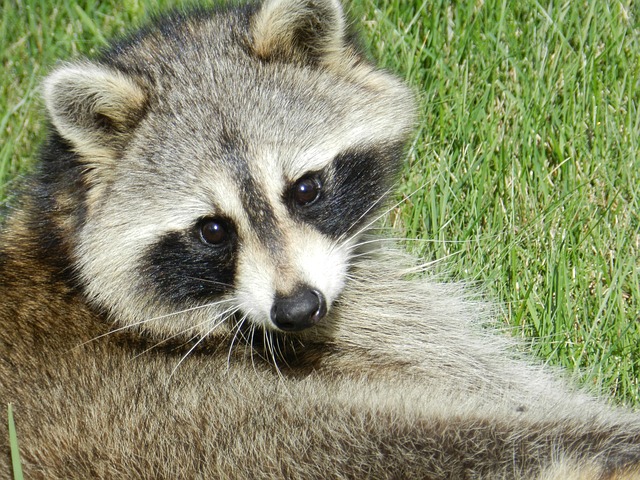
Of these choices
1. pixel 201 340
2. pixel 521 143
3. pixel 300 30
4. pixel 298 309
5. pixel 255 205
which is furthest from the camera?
pixel 521 143

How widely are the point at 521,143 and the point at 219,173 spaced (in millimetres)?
2216

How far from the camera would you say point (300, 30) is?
3971mm

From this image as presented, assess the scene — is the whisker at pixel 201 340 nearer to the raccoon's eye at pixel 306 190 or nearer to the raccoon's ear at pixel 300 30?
the raccoon's eye at pixel 306 190

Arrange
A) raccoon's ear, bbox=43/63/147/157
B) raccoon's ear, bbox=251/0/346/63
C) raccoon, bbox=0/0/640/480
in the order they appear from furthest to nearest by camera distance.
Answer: raccoon's ear, bbox=251/0/346/63, raccoon's ear, bbox=43/63/147/157, raccoon, bbox=0/0/640/480

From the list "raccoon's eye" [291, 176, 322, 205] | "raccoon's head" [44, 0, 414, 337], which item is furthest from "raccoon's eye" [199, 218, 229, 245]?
"raccoon's eye" [291, 176, 322, 205]

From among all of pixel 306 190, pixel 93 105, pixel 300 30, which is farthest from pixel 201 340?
pixel 300 30

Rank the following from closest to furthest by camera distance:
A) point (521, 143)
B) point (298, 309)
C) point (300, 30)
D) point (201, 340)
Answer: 1. point (298, 309)
2. point (201, 340)
3. point (300, 30)
4. point (521, 143)

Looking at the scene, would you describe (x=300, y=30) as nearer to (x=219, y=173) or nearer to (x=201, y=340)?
(x=219, y=173)

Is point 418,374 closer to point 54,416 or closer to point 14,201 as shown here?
point 54,416

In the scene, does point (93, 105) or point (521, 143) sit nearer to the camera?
point (93, 105)

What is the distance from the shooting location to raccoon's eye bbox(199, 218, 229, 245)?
3.66 metres

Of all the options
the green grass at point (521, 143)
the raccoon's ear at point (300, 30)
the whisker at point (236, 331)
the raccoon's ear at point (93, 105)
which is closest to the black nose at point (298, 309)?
the whisker at point (236, 331)

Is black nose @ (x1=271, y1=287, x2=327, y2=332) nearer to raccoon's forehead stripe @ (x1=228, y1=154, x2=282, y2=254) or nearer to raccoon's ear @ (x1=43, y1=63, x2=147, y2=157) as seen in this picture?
raccoon's forehead stripe @ (x1=228, y1=154, x2=282, y2=254)

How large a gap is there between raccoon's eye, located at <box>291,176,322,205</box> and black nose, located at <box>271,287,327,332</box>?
1.39ft
